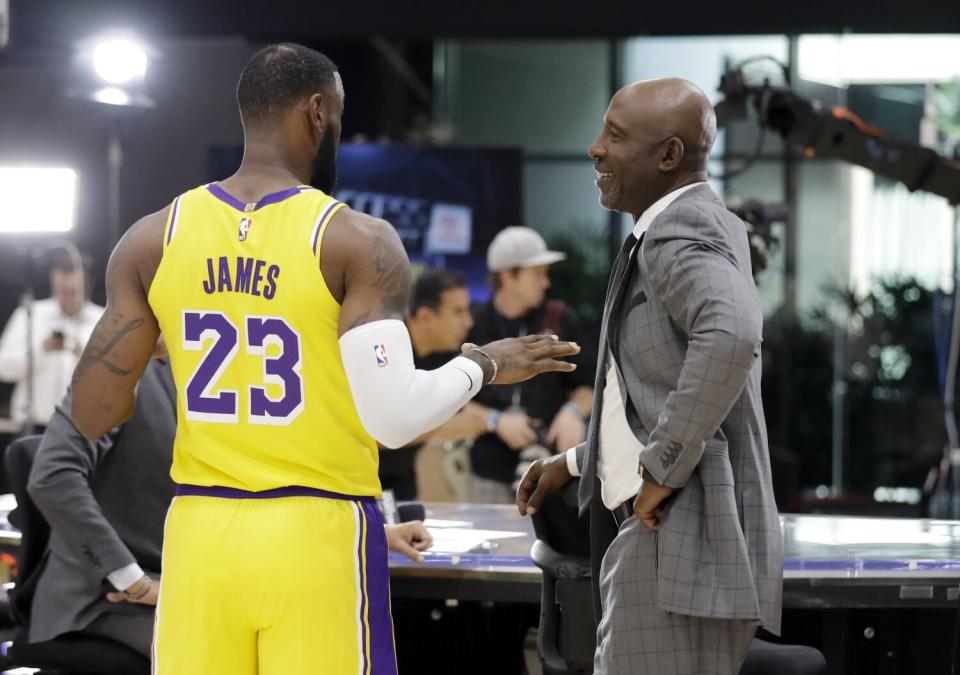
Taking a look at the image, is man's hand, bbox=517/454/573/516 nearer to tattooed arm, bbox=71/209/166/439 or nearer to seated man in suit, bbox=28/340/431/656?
seated man in suit, bbox=28/340/431/656

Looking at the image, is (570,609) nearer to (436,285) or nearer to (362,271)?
(362,271)

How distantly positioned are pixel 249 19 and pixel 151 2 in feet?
1.87

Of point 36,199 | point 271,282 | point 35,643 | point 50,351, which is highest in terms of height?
point 36,199

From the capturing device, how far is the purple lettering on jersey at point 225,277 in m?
2.10

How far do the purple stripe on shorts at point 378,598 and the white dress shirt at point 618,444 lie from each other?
41 centimetres

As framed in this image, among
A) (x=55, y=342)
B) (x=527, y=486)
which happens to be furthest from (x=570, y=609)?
(x=55, y=342)

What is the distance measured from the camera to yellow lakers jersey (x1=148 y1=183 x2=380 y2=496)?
2082mm

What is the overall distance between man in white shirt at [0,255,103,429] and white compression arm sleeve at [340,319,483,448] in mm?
5199

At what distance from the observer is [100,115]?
287 inches

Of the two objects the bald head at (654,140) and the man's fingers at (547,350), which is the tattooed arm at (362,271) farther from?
the bald head at (654,140)

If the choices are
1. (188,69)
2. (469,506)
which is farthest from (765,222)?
(188,69)

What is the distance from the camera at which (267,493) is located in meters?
2.11

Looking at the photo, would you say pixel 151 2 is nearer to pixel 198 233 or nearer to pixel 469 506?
pixel 469 506

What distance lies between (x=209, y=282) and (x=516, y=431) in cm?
282
